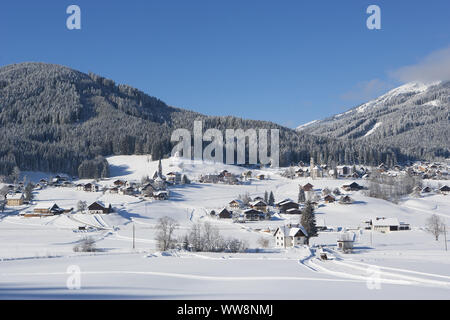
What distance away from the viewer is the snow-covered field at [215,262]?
56.4 ft

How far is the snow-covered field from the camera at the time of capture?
56.4ft

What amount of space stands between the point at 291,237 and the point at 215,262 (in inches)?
725

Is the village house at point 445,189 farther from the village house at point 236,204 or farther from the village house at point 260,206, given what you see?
the village house at point 236,204

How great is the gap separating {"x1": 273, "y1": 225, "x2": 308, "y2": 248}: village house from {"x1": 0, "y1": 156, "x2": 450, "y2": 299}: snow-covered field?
1560 mm

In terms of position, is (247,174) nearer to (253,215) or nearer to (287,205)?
(287,205)

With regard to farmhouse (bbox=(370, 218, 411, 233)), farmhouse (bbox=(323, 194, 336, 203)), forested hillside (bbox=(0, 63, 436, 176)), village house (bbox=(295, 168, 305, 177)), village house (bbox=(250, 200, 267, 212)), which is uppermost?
forested hillside (bbox=(0, 63, 436, 176))

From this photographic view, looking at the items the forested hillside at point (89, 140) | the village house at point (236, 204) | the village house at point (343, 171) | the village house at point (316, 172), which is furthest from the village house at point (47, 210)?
the village house at point (343, 171)

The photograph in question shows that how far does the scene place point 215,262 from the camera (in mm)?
28812

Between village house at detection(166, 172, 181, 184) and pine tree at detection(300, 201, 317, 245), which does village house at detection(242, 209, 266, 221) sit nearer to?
pine tree at detection(300, 201, 317, 245)

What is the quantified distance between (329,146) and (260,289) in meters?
157

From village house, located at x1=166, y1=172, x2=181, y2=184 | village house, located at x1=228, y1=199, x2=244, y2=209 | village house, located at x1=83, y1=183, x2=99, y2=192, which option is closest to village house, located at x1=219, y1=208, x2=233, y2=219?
village house, located at x1=228, y1=199, x2=244, y2=209

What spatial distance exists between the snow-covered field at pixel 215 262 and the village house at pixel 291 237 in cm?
156

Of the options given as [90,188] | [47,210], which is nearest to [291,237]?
[47,210]
